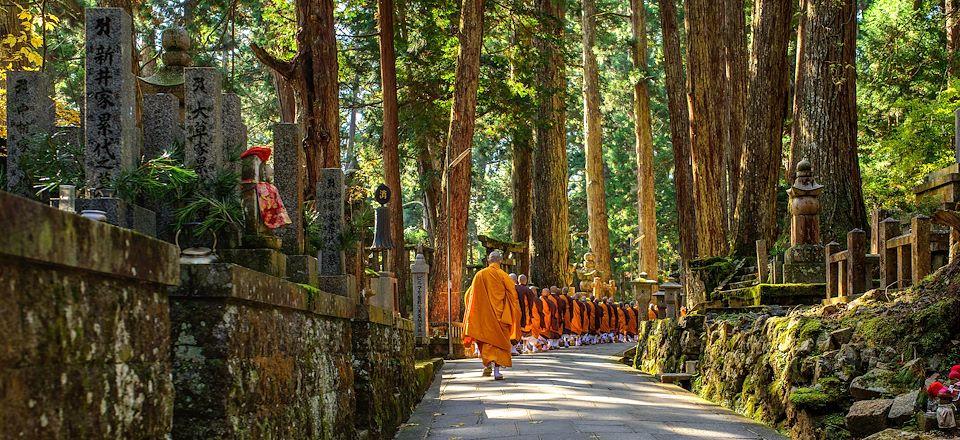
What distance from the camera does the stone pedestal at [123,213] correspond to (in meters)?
4.66

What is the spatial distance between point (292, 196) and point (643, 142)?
100ft

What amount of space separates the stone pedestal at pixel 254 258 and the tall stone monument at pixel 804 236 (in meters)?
9.09

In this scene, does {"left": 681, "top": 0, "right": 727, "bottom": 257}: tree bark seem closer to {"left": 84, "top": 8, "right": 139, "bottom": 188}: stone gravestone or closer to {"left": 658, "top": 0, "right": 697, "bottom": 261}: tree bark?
{"left": 658, "top": 0, "right": 697, "bottom": 261}: tree bark

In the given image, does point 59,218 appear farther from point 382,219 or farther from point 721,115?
point 721,115

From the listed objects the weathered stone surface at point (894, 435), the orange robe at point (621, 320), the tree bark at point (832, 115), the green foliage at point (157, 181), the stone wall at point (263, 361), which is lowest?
the orange robe at point (621, 320)

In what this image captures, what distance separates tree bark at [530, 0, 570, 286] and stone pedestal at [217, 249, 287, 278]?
2446cm

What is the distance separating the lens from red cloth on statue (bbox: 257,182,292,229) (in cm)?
598

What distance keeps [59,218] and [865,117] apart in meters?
27.8

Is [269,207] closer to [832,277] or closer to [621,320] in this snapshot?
[832,277]

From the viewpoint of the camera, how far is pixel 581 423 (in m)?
9.28

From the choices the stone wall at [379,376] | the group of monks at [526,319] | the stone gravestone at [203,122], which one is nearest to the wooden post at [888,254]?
the stone wall at [379,376]

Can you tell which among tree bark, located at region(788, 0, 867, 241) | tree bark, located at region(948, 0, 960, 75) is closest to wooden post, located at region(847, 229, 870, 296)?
tree bark, located at region(788, 0, 867, 241)

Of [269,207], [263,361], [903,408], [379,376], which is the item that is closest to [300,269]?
[269,207]

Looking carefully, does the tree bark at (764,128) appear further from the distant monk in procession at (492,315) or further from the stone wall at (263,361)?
the stone wall at (263,361)
